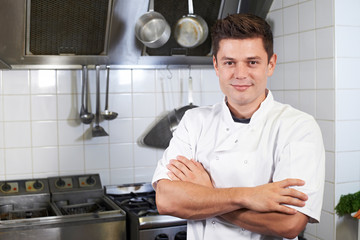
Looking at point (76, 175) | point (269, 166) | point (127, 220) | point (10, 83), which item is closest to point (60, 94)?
point (10, 83)

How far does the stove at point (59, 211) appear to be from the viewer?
2014 millimetres

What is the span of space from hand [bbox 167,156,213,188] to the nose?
287 mm

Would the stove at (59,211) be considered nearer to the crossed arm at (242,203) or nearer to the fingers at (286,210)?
the crossed arm at (242,203)

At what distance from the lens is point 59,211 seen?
2.16 metres

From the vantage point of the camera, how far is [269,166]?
4.07 feet

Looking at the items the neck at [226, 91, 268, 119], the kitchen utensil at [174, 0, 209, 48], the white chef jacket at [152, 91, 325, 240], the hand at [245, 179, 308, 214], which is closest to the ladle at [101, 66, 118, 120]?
the kitchen utensil at [174, 0, 209, 48]

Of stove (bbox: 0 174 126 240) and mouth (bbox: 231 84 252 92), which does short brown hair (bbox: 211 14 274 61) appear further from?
stove (bbox: 0 174 126 240)

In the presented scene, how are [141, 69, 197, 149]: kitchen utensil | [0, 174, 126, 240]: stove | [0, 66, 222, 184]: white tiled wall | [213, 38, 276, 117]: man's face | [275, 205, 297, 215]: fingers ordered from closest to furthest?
[275, 205, 297, 215]: fingers < [213, 38, 276, 117]: man's face < [0, 174, 126, 240]: stove < [0, 66, 222, 184]: white tiled wall < [141, 69, 197, 149]: kitchen utensil

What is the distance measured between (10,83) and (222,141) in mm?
1492

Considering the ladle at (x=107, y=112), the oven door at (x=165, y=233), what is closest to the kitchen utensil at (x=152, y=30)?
the ladle at (x=107, y=112)

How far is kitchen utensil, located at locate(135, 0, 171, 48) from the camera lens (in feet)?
7.45

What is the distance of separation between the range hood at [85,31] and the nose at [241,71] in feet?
3.78

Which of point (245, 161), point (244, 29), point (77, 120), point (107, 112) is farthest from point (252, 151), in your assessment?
point (77, 120)

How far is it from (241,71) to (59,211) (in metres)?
1.32
